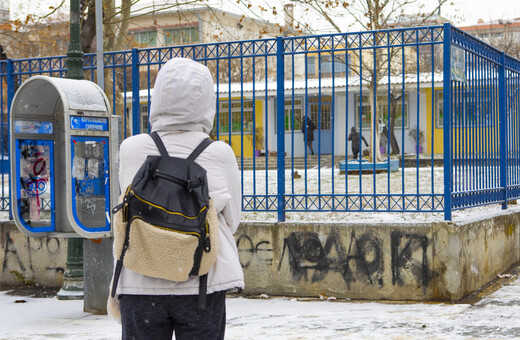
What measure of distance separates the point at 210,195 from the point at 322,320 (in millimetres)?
4011

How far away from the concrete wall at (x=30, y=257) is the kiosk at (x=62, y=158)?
2.90 ft

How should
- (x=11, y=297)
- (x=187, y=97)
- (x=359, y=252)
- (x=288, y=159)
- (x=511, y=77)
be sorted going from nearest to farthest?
1. (x=187, y=97)
2. (x=359, y=252)
3. (x=11, y=297)
4. (x=511, y=77)
5. (x=288, y=159)

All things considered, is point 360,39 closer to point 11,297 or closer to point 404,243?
point 404,243

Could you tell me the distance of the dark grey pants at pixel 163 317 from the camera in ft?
9.64

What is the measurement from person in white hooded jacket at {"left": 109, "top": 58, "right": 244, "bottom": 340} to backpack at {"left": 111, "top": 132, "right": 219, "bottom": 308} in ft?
0.21

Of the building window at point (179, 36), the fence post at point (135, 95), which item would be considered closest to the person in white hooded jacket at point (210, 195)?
the fence post at point (135, 95)

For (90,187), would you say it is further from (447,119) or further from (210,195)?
(210,195)

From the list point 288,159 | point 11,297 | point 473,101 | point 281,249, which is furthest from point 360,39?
point 288,159

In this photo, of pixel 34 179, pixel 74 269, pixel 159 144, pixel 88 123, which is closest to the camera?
pixel 159 144

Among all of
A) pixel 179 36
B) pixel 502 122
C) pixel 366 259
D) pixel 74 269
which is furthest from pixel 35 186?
pixel 179 36

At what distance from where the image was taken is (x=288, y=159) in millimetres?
25438

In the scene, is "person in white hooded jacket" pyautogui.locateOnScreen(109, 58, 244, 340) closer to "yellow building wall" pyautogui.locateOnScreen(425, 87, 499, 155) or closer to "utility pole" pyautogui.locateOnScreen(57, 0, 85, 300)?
"yellow building wall" pyautogui.locateOnScreen(425, 87, 499, 155)

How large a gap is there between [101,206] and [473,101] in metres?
4.39

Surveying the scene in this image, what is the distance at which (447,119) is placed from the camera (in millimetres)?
7758
